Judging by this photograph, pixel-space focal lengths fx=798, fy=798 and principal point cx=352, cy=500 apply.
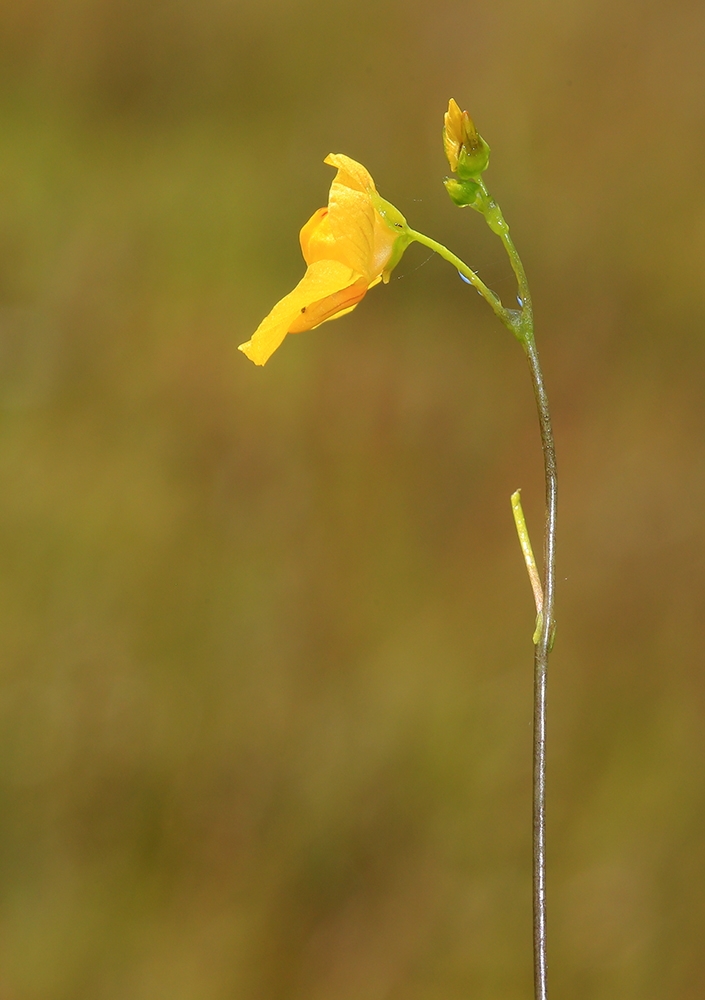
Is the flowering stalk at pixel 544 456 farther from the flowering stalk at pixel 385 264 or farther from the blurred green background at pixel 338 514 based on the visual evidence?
the blurred green background at pixel 338 514

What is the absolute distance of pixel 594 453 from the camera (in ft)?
3.74

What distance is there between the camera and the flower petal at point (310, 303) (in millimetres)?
387

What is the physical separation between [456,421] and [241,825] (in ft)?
2.08

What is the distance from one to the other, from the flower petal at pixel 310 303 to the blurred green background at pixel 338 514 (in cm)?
72

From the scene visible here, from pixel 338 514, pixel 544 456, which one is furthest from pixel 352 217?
pixel 338 514

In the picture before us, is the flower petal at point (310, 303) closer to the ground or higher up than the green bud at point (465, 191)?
closer to the ground

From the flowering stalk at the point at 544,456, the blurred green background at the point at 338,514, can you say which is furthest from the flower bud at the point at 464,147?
the blurred green background at the point at 338,514

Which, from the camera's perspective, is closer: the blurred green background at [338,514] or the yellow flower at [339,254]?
the yellow flower at [339,254]

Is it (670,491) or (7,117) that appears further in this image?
(7,117)

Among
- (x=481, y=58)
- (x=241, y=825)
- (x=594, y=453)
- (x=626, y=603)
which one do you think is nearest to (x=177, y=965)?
(x=241, y=825)

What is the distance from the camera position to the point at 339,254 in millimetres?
401

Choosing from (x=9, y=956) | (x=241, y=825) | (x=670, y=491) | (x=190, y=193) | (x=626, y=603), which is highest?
(x=190, y=193)

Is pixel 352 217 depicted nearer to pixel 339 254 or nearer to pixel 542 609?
pixel 339 254

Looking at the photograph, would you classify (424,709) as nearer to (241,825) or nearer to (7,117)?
(241,825)
